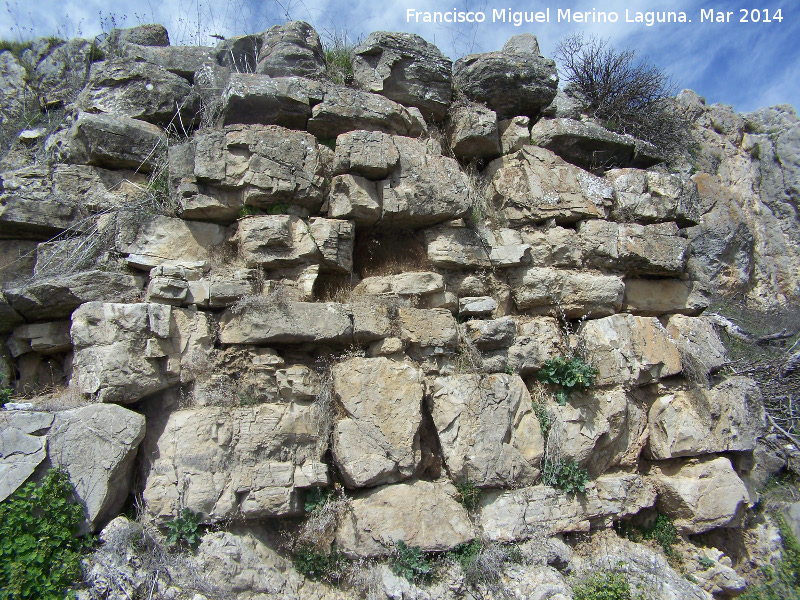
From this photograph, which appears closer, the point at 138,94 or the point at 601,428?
the point at 601,428

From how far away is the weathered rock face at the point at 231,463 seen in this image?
3.87m

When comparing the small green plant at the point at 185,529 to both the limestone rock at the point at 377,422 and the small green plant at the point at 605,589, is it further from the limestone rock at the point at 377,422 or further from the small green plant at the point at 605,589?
the small green plant at the point at 605,589

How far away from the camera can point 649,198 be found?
19.6 feet

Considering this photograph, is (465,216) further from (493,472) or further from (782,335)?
(782,335)

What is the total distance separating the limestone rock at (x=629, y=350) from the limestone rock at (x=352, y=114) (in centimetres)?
311

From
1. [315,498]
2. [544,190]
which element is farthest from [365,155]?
[315,498]

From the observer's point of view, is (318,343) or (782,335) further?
(782,335)

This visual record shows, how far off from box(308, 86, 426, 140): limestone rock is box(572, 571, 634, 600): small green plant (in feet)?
15.6

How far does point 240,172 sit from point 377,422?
107 inches

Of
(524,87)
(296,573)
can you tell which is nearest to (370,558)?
(296,573)

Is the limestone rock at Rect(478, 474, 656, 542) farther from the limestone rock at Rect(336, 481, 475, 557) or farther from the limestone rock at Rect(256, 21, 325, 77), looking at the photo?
the limestone rock at Rect(256, 21, 325, 77)

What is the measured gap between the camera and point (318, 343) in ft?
15.1

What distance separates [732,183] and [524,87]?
4.66 metres

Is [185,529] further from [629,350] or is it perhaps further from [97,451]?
[629,350]
